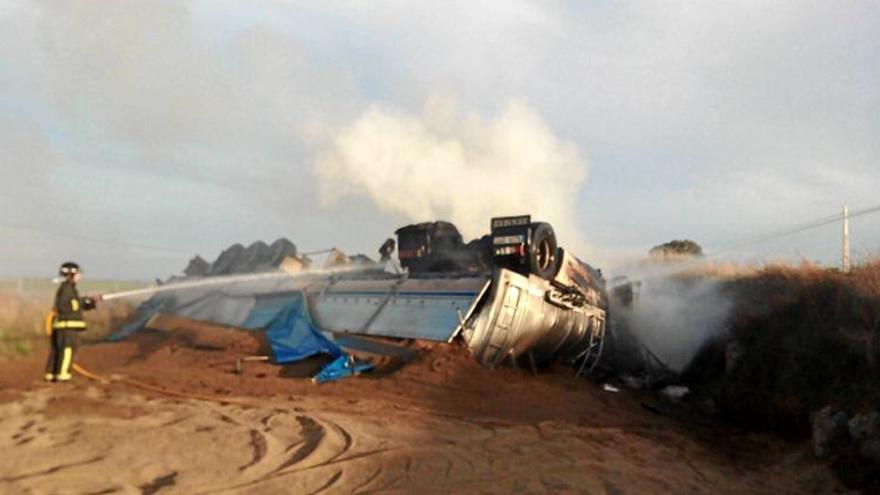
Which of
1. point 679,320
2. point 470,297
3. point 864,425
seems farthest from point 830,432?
point 679,320

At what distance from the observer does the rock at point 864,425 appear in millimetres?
7242

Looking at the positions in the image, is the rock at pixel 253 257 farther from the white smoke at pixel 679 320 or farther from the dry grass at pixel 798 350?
the dry grass at pixel 798 350

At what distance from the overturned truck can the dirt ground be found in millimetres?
564

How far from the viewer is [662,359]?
46.1ft

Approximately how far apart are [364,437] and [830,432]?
5380 millimetres

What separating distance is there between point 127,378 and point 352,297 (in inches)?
152

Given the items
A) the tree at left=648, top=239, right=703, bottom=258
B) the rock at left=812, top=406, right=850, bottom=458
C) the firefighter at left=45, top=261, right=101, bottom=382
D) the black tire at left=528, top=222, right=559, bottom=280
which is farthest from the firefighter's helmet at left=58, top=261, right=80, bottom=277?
the tree at left=648, top=239, right=703, bottom=258

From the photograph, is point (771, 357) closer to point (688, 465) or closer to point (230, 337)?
point (688, 465)

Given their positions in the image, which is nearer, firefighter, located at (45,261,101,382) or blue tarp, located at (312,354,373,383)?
firefighter, located at (45,261,101,382)

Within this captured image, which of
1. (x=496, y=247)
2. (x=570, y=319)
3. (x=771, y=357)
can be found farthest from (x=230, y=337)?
(x=771, y=357)

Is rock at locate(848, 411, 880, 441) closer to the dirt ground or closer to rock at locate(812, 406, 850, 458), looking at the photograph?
rock at locate(812, 406, 850, 458)

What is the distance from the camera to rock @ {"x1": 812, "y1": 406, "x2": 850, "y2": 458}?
301 inches

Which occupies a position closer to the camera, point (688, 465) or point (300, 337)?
point (688, 465)

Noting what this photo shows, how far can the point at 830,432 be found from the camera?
7.84m
